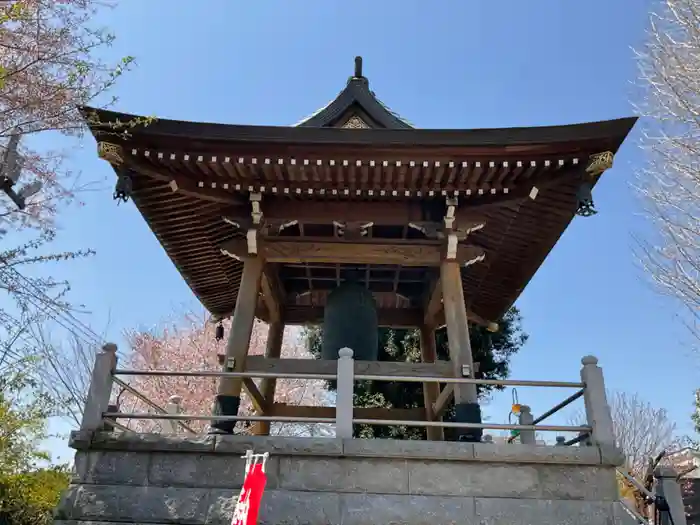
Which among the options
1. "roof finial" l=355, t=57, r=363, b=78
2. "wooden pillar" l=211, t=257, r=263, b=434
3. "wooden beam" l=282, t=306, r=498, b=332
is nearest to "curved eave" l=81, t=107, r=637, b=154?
"wooden pillar" l=211, t=257, r=263, b=434

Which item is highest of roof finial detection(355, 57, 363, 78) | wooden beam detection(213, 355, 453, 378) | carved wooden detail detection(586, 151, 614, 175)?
roof finial detection(355, 57, 363, 78)

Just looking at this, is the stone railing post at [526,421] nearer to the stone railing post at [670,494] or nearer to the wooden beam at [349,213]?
the stone railing post at [670,494]

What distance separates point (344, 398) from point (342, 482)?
31.8 inches

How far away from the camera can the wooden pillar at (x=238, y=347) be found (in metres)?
6.58

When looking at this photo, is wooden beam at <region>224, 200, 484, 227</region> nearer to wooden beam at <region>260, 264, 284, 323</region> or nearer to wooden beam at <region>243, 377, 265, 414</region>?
wooden beam at <region>260, 264, 284, 323</region>

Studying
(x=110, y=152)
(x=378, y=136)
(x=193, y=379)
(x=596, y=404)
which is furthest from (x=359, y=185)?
(x=193, y=379)

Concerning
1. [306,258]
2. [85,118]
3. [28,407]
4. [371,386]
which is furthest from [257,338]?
[85,118]

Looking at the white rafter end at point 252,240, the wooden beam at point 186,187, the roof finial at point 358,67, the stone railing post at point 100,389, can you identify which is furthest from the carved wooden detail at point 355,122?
the stone railing post at point 100,389

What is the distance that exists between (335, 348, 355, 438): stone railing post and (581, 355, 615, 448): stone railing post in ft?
8.20

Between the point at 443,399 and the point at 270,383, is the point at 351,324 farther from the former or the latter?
the point at 270,383

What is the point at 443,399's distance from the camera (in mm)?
8047

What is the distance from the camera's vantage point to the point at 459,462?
5418mm

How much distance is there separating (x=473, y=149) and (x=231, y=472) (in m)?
4.51

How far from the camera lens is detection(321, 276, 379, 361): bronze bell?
315 inches
